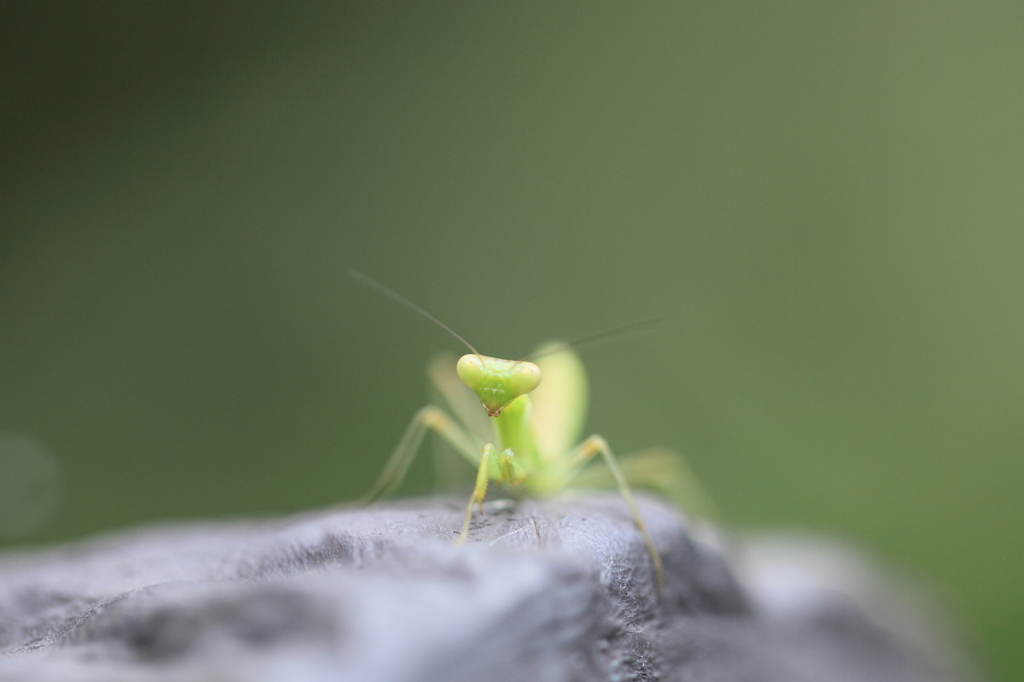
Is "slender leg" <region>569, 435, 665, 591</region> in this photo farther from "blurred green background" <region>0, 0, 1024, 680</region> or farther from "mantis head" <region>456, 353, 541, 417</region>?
"blurred green background" <region>0, 0, 1024, 680</region>

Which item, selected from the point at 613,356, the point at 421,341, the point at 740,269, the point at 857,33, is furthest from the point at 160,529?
the point at 857,33

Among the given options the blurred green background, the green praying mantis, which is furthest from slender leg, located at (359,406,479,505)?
the blurred green background

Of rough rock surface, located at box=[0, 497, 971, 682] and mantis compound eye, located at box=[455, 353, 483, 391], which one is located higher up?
mantis compound eye, located at box=[455, 353, 483, 391]

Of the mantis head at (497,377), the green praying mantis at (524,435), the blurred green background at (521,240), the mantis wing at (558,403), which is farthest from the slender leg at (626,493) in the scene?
the blurred green background at (521,240)

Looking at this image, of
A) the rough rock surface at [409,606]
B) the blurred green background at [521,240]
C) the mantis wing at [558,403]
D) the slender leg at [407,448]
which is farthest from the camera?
the blurred green background at [521,240]

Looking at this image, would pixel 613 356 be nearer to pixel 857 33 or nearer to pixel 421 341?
pixel 421 341

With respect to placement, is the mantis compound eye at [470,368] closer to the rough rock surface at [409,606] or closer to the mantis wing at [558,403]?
the rough rock surface at [409,606]

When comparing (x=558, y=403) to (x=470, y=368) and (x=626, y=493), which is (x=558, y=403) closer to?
(x=470, y=368)
